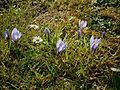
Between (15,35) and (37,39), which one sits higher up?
(15,35)

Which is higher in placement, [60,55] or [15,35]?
[15,35]

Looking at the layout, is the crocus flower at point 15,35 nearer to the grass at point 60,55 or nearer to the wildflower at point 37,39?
the grass at point 60,55

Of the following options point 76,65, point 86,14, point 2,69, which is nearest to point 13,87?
point 2,69

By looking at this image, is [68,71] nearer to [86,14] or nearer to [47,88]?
[47,88]

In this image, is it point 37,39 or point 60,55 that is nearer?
point 60,55

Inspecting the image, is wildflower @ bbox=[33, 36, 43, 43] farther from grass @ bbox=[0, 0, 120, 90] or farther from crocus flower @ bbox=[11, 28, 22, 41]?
crocus flower @ bbox=[11, 28, 22, 41]

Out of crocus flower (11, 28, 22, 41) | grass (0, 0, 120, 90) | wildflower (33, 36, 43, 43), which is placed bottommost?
grass (0, 0, 120, 90)

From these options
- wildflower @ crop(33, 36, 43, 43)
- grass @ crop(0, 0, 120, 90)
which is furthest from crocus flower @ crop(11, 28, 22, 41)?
wildflower @ crop(33, 36, 43, 43)

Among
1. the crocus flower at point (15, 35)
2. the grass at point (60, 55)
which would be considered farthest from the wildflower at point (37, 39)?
the crocus flower at point (15, 35)
